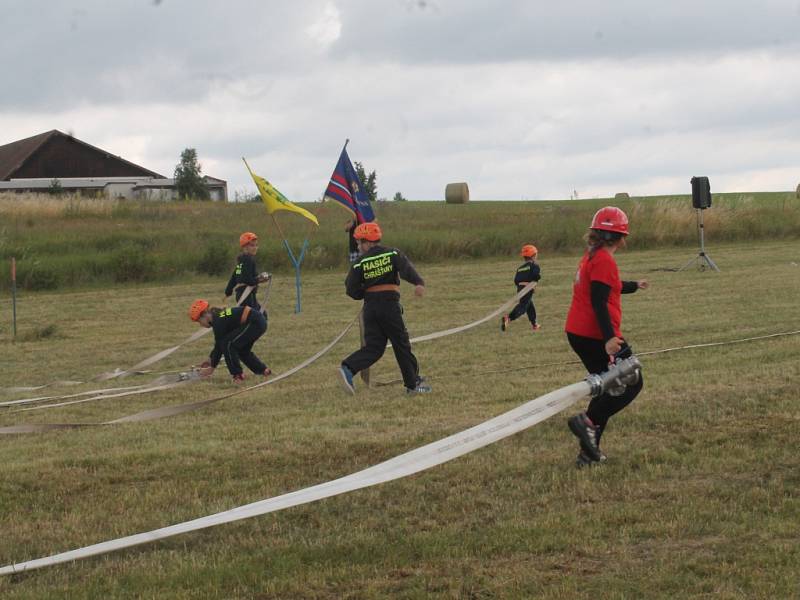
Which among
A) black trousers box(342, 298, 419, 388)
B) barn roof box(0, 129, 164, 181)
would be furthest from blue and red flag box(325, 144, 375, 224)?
barn roof box(0, 129, 164, 181)

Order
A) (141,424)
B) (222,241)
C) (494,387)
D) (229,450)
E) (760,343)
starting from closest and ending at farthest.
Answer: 1. (229,450)
2. (141,424)
3. (494,387)
4. (760,343)
5. (222,241)

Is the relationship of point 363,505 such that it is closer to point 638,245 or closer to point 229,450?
→ point 229,450

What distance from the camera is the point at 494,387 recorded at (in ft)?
36.0

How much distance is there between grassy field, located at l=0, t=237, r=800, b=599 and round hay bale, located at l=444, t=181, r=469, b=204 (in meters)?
38.0

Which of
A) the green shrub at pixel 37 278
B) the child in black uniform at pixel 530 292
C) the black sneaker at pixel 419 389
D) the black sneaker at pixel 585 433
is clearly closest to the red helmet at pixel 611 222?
the black sneaker at pixel 585 433

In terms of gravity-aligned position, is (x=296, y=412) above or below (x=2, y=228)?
below

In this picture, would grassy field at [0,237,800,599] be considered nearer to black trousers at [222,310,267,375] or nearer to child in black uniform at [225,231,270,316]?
black trousers at [222,310,267,375]

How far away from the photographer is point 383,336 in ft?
35.7

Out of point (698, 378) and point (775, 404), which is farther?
point (698, 378)

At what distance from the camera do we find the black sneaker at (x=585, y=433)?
7.13 metres

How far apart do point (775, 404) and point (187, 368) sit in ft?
29.1

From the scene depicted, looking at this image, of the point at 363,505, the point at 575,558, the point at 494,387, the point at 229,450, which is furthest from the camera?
the point at 494,387

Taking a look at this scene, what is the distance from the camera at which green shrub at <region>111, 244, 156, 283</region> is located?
30.7m

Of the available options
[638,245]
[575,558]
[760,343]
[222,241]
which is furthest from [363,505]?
[638,245]
